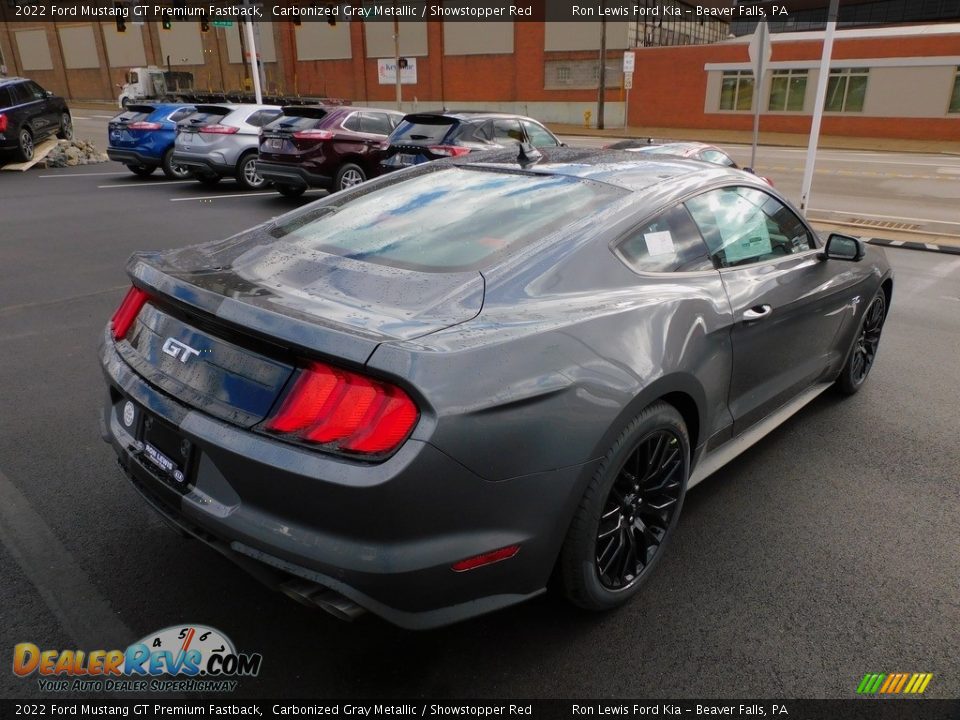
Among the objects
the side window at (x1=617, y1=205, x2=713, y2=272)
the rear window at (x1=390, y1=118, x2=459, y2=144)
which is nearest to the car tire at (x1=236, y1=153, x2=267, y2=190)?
the rear window at (x1=390, y1=118, x2=459, y2=144)

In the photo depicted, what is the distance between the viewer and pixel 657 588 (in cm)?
287

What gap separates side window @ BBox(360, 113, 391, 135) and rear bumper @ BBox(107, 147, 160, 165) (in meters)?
5.41

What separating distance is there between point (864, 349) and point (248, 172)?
1246 cm

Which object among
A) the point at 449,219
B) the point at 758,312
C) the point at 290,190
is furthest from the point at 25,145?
the point at 758,312

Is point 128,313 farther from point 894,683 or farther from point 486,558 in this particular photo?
point 894,683

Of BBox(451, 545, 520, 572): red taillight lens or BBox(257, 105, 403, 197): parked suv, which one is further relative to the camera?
BBox(257, 105, 403, 197): parked suv

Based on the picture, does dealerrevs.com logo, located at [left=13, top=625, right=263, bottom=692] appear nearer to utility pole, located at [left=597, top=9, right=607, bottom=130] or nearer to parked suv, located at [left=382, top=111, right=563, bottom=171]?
parked suv, located at [left=382, top=111, right=563, bottom=171]

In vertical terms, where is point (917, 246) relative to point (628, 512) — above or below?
below

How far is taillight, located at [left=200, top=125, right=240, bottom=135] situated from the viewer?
13.9 metres

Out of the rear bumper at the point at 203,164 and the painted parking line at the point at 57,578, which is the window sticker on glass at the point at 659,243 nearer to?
the painted parking line at the point at 57,578

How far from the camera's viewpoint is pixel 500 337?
216 cm

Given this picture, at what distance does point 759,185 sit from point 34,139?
19.7 metres

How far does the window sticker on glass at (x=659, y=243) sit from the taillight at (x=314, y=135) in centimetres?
1026

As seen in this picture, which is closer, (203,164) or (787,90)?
(203,164)
